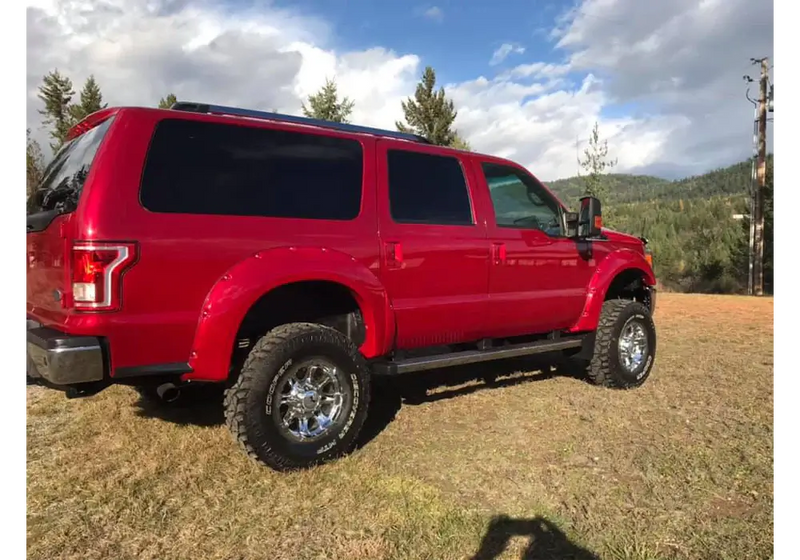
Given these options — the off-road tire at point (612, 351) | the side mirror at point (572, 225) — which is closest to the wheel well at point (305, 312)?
the side mirror at point (572, 225)

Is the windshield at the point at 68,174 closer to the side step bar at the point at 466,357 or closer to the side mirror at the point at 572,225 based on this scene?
the side step bar at the point at 466,357

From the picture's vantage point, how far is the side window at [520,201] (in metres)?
4.53

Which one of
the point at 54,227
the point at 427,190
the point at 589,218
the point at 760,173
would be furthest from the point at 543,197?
the point at 760,173

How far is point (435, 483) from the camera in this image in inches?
123

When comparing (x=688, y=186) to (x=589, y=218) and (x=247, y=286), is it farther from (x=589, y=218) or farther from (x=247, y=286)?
(x=247, y=286)

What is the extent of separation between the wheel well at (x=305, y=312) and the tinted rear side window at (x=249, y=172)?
0.50m

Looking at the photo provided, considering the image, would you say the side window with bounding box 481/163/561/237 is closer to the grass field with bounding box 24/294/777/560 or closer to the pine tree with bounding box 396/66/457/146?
the grass field with bounding box 24/294/777/560

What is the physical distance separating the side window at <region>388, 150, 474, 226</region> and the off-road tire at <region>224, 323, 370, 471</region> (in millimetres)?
1042

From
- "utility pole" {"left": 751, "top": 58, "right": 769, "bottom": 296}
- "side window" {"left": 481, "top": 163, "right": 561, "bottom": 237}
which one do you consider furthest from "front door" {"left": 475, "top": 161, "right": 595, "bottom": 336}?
"utility pole" {"left": 751, "top": 58, "right": 769, "bottom": 296}

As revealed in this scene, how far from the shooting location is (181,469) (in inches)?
128

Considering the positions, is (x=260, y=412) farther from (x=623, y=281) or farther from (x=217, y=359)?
(x=623, y=281)

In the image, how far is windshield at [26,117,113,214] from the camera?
2924 millimetres
